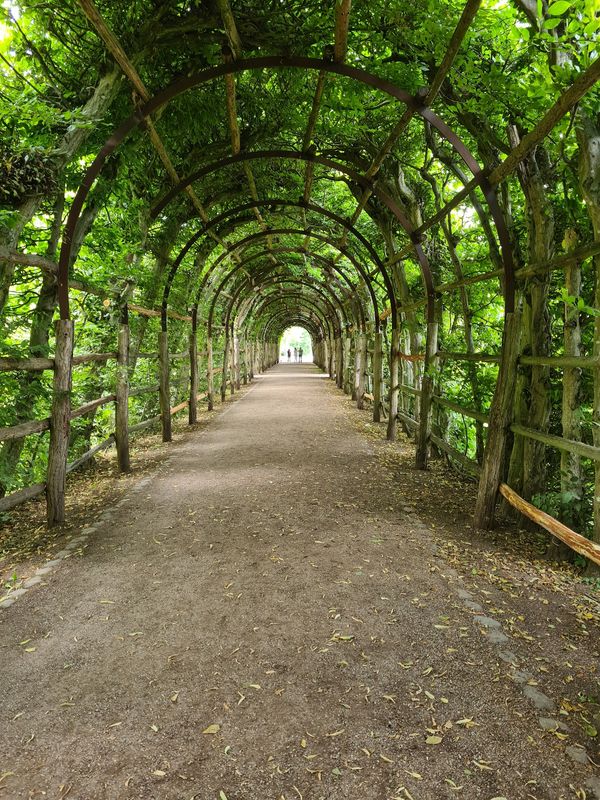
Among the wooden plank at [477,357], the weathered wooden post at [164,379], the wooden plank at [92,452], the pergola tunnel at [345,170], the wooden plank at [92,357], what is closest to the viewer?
the pergola tunnel at [345,170]

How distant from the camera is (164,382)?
27.5 ft

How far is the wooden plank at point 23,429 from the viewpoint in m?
3.61

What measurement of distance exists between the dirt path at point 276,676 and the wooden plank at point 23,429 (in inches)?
39.2

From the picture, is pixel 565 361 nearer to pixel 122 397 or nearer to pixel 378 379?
pixel 122 397

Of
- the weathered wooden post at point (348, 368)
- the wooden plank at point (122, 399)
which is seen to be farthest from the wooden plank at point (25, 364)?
the weathered wooden post at point (348, 368)

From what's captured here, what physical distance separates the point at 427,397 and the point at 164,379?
4371mm

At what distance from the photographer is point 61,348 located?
170 inches

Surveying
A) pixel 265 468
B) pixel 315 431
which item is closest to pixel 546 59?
pixel 265 468

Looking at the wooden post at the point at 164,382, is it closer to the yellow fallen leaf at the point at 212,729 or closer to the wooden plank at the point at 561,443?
the wooden plank at the point at 561,443

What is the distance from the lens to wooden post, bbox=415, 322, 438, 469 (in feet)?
20.6

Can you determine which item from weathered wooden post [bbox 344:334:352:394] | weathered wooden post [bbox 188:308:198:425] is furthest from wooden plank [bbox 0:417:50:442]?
weathered wooden post [bbox 344:334:352:394]

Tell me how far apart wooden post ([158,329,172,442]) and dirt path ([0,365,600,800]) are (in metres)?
4.28

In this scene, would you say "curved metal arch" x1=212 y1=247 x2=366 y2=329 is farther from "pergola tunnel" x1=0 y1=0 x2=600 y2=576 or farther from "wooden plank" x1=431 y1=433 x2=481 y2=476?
"wooden plank" x1=431 y1=433 x2=481 y2=476

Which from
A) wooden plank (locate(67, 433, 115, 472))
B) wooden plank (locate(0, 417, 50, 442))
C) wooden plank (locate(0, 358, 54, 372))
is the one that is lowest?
wooden plank (locate(67, 433, 115, 472))
